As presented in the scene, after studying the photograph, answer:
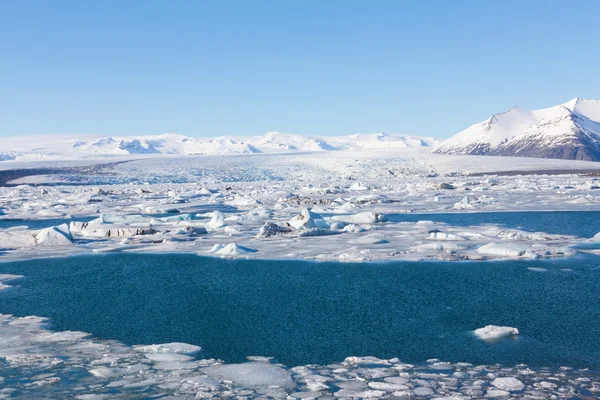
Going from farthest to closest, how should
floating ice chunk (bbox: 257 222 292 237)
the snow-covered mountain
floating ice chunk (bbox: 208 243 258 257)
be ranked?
1. the snow-covered mountain
2. floating ice chunk (bbox: 257 222 292 237)
3. floating ice chunk (bbox: 208 243 258 257)

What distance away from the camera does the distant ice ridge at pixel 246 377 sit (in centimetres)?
512

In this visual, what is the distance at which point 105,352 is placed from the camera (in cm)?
638

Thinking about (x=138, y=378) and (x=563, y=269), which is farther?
(x=563, y=269)

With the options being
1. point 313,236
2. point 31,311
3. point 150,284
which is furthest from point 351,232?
point 31,311

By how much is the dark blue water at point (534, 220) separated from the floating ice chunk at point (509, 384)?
10696 mm

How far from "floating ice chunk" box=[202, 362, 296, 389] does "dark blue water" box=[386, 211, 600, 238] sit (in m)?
11.5

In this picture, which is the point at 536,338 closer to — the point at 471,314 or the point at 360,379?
the point at 471,314

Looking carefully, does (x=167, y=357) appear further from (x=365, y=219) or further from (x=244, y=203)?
(x=244, y=203)

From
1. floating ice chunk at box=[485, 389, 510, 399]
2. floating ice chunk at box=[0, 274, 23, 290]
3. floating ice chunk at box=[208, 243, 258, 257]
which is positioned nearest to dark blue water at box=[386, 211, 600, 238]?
floating ice chunk at box=[208, 243, 258, 257]

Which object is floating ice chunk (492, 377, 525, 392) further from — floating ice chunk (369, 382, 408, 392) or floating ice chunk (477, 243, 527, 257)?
floating ice chunk (477, 243, 527, 257)

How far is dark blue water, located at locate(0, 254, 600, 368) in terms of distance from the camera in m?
6.56

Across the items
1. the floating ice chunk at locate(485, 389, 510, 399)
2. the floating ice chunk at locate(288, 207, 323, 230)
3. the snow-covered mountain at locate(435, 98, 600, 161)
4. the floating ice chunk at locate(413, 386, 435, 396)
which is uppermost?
the snow-covered mountain at locate(435, 98, 600, 161)

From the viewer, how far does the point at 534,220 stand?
1862cm

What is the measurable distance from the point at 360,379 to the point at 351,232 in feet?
32.8
